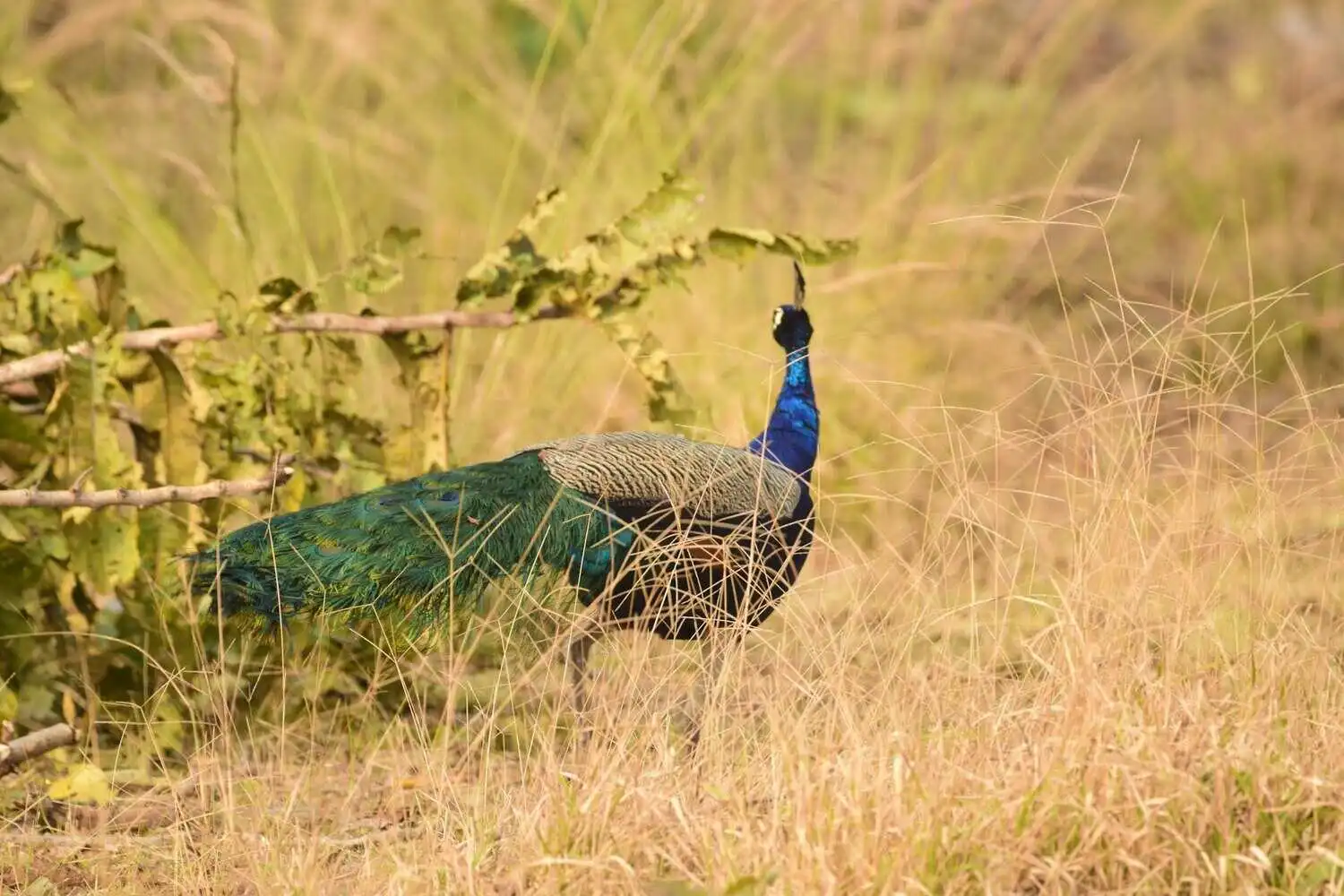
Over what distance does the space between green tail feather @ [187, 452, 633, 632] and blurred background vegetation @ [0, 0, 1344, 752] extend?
1118mm

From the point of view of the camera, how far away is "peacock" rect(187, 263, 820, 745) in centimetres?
291

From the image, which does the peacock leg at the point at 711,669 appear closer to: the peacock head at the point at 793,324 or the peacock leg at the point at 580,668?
the peacock leg at the point at 580,668

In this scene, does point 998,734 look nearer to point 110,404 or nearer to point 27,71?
point 110,404

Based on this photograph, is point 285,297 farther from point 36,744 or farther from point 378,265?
point 36,744

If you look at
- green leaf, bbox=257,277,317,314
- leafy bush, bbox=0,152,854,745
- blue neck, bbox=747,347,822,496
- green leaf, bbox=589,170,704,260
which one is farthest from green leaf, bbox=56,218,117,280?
blue neck, bbox=747,347,822,496

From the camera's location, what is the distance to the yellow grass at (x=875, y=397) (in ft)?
7.46

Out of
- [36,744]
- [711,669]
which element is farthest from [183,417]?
[711,669]

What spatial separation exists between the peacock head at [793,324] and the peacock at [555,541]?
442 millimetres

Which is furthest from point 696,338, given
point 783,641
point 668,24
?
point 783,641

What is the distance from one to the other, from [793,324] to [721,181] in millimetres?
1938

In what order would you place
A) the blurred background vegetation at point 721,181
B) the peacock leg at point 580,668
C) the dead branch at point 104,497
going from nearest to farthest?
the dead branch at point 104,497, the peacock leg at point 580,668, the blurred background vegetation at point 721,181

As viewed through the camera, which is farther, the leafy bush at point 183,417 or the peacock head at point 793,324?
the peacock head at point 793,324

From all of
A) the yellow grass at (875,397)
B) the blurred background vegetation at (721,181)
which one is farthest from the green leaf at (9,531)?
the blurred background vegetation at (721,181)

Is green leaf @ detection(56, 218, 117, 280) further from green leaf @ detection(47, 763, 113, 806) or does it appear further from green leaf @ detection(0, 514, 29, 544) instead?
green leaf @ detection(47, 763, 113, 806)
